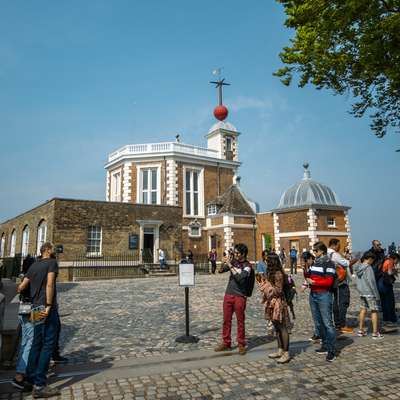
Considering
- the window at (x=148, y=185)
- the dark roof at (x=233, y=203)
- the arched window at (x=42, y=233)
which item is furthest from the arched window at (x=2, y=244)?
the dark roof at (x=233, y=203)

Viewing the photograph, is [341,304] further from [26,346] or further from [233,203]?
[233,203]

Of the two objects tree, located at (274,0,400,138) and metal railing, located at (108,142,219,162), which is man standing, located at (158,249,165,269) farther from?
tree, located at (274,0,400,138)

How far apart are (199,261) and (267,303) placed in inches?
977

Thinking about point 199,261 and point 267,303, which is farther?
point 199,261

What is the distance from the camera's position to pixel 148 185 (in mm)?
33719

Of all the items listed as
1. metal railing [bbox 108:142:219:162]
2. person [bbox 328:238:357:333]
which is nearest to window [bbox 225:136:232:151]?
metal railing [bbox 108:142:219:162]

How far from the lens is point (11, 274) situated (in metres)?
26.4

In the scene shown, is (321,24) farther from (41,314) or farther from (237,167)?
(237,167)

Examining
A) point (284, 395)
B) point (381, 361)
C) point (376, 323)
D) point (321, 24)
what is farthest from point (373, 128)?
point (284, 395)

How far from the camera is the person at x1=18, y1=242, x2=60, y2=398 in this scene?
14.7 ft

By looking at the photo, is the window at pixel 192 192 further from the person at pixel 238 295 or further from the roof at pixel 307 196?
the person at pixel 238 295

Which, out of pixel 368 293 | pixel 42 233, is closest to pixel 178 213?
pixel 42 233

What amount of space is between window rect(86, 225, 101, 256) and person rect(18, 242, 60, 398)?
19.6 meters

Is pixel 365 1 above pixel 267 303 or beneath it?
above
